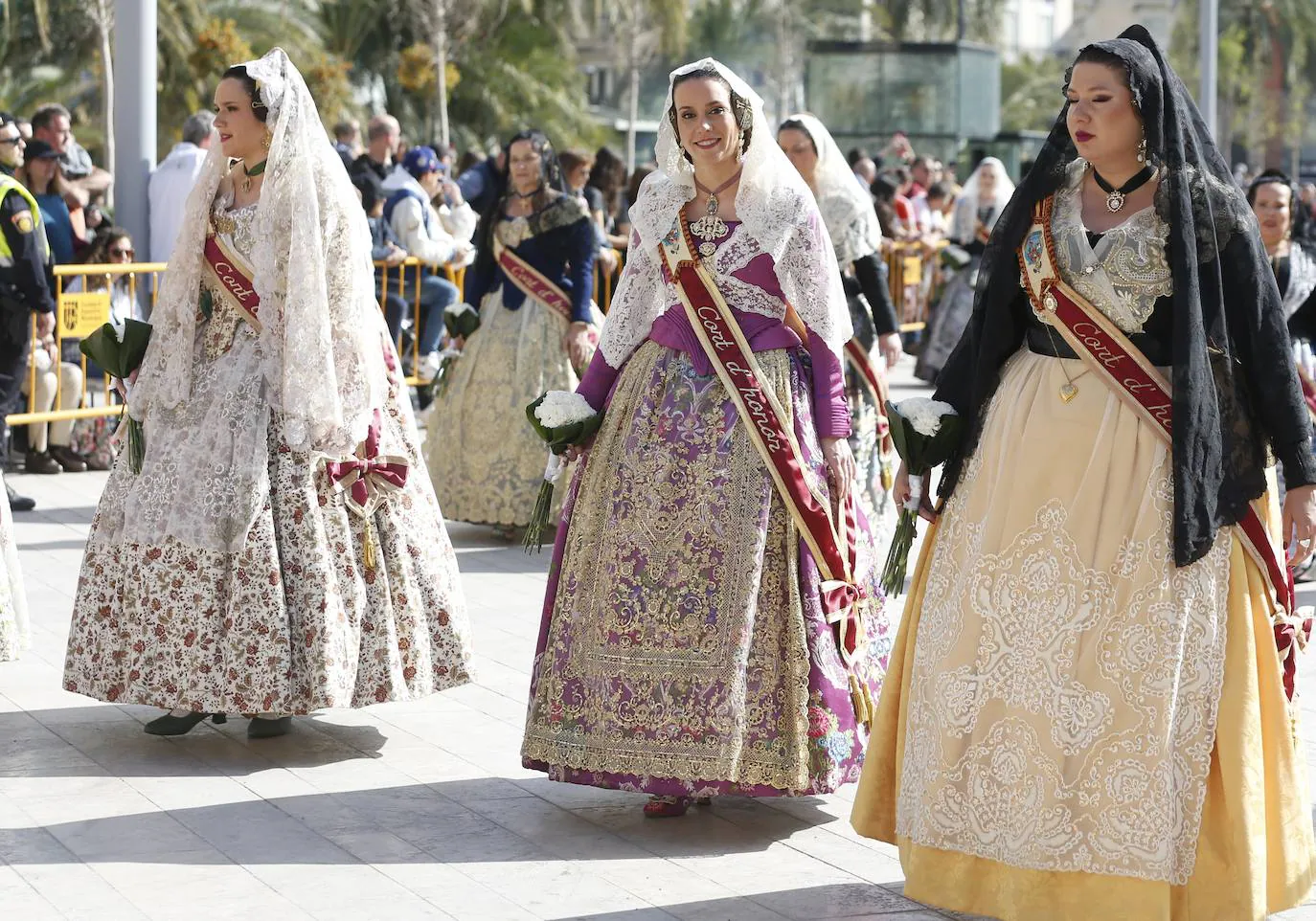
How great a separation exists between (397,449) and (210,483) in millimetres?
533

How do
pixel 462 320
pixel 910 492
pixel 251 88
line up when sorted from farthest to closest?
1. pixel 462 320
2. pixel 251 88
3. pixel 910 492

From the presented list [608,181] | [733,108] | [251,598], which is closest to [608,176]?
[608,181]

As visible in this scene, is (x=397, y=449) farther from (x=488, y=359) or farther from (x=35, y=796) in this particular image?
(x=488, y=359)

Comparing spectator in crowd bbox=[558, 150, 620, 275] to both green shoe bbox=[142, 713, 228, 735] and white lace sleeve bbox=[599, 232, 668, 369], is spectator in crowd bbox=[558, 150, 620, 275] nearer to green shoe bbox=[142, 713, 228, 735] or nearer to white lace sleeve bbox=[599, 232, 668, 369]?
green shoe bbox=[142, 713, 228, 735]

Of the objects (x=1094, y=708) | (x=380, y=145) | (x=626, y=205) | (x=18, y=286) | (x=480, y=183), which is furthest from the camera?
(x=626, y=205)

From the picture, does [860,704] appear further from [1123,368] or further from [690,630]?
Answer: [1123,368]

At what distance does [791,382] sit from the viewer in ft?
17.0

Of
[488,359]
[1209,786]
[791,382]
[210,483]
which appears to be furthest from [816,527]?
[488,359]

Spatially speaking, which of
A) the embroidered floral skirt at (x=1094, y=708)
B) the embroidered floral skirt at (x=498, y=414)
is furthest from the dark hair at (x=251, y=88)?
the embroidered floral skirt at (x=498, y=414)

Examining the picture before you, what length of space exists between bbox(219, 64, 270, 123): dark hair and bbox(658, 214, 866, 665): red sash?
1314 millimetres

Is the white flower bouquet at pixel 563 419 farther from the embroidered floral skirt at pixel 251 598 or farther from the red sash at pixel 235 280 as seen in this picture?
the red sash at pixel 235 280

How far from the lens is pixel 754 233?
17.0 ft

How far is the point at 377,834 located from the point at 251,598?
0.92m
